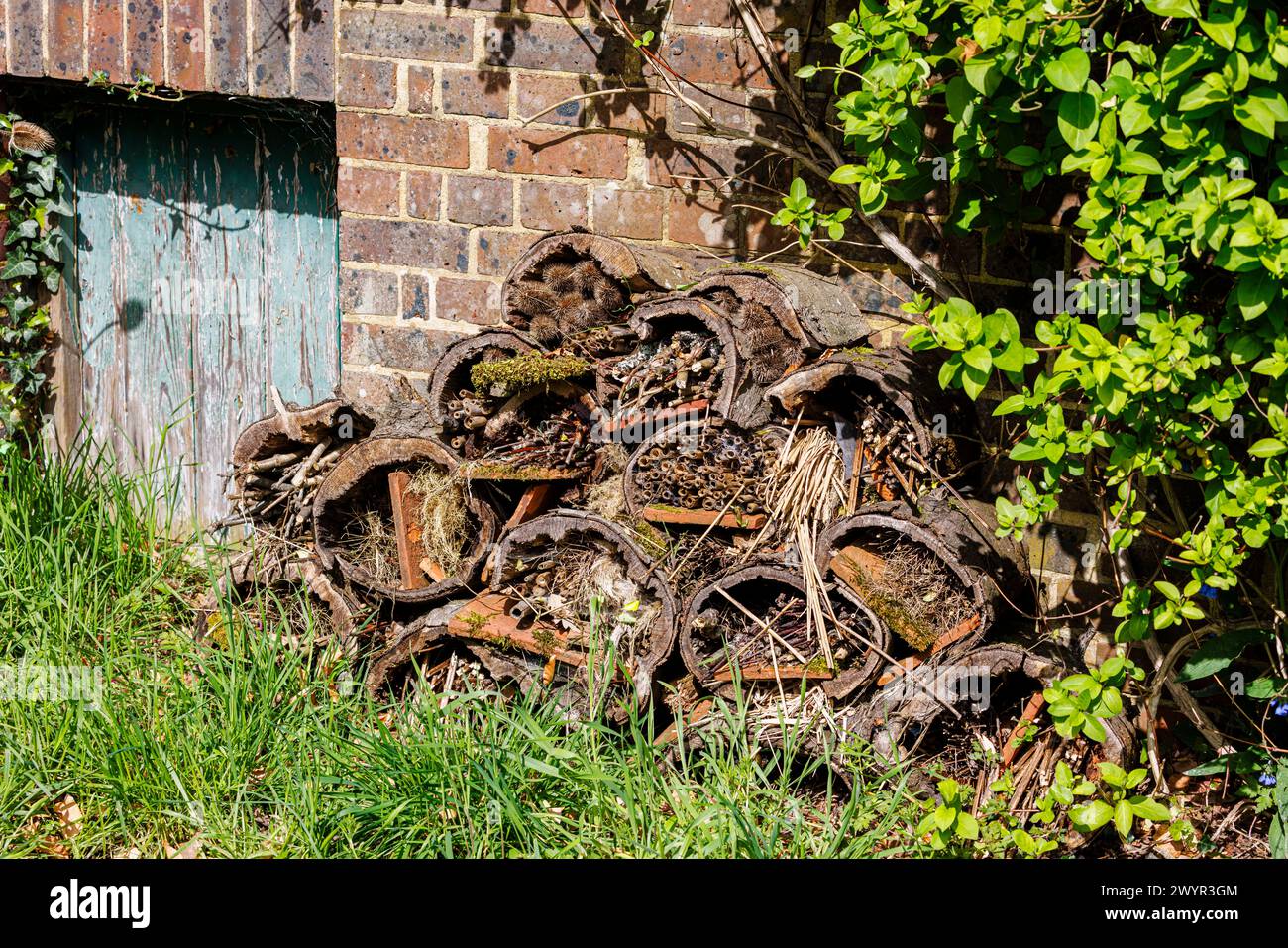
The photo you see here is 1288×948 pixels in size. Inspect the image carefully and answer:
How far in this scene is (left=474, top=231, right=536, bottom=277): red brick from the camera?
3.97 meters

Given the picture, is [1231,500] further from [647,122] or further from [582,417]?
[647,122]

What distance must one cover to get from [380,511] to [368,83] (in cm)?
148

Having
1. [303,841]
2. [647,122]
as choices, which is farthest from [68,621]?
[647,122]

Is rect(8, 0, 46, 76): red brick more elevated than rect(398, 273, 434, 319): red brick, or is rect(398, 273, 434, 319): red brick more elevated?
rect(8, 0, 46, 76): red brick

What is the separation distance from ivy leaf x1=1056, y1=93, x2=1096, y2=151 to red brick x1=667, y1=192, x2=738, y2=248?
1396mm

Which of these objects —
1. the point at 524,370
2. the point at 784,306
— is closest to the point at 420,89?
the point at 524,370

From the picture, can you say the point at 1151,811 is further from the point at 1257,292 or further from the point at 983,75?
the point at 983,75

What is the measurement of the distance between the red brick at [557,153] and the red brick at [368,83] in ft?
1.26

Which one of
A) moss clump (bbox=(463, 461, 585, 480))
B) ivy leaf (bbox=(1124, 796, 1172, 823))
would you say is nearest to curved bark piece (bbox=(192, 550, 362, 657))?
moss clump (bbox=(463, 461, 585, 480))

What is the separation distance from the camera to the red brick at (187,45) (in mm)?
4074

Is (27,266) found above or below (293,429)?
above

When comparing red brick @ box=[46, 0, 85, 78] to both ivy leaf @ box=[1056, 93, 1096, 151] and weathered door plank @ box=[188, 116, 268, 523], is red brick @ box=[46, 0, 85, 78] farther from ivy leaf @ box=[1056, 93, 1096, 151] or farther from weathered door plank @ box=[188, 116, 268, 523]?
ivy leaf @ box=[1056, 93, 1096, 151]

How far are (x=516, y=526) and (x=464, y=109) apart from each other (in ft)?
4.86

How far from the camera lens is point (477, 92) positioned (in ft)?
12.8
